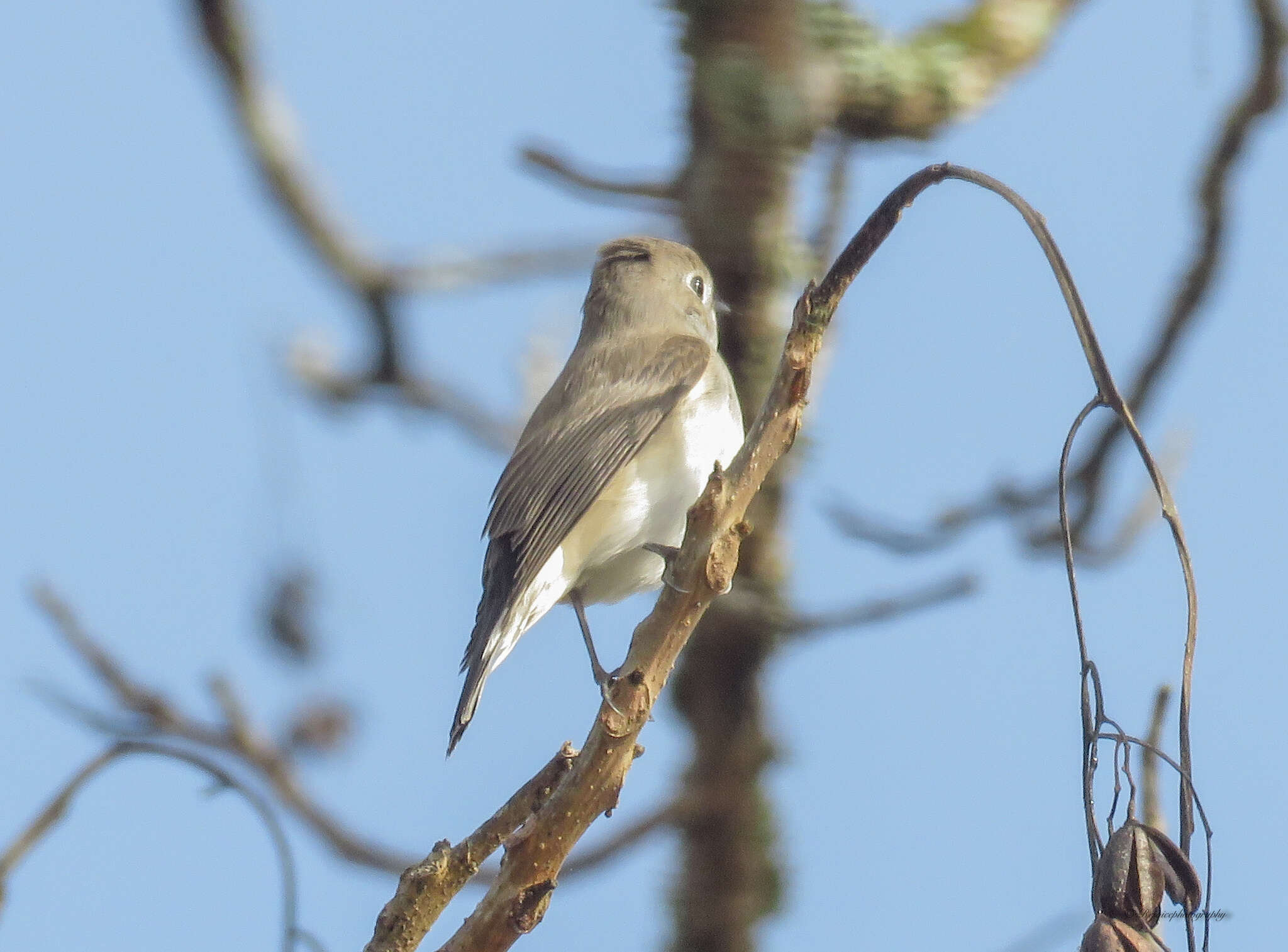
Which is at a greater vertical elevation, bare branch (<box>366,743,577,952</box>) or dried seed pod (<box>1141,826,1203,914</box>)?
dried seed pod (<box>1141,826,1203,914</box>)

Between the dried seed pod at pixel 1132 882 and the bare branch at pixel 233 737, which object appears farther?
the bare branch at pixel 233 737

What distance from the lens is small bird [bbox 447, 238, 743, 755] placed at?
347cm

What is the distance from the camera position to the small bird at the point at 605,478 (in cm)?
347

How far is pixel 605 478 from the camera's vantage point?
11.8ft

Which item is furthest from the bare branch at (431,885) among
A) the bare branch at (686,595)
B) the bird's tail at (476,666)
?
the bird's tail at (476,666)

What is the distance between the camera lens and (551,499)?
3.56 metres

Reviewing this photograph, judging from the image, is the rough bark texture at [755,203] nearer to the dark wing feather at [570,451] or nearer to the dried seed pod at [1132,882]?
the dark wing feather at [570,451]

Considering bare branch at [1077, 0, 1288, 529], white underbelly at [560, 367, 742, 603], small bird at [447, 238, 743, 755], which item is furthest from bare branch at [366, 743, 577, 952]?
bare branch at [1077, 0, 1288, 529]

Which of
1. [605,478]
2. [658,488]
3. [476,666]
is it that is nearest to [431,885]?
[476,666]

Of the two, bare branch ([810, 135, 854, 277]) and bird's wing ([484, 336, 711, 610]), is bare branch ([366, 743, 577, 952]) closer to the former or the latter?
bird's wing ([484, 336, 711, 610])

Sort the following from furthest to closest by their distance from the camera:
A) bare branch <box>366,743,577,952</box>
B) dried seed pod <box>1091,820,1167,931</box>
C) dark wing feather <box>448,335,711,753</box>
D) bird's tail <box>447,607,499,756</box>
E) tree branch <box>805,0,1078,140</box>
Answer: tree branch <box>805,0,1078,140</box>
dark wing feather <box>448,335,711,753</box>
bird's tail <box>447,607,499,756</box>
bare branch <box>366,743,577,952</box>
dried seed pod <box>1091,820,1167,931</box>

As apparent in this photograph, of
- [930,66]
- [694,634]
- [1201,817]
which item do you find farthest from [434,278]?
[1201,817]

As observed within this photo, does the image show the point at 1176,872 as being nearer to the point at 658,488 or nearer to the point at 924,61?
the point at 658,488

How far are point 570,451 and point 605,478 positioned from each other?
0.19 metres
